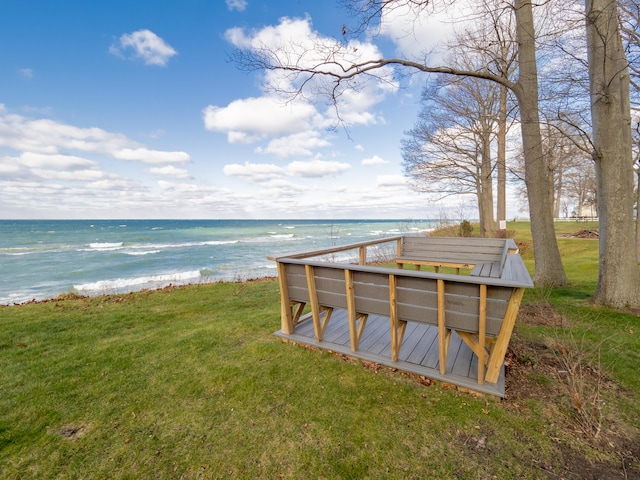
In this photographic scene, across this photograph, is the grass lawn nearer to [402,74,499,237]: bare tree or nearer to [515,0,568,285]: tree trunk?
[515,0,568,285]: tree trunk

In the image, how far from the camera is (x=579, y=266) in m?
8.29

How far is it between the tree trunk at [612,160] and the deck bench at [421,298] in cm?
254

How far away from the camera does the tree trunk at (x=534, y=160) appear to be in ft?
17.9

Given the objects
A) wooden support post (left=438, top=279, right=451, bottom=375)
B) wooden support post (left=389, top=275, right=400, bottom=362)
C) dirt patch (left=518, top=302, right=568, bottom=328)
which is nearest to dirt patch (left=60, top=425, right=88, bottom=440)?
wooden support post (left=389, top=275, right=400, bottom=362)

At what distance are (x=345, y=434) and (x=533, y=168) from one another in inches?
252

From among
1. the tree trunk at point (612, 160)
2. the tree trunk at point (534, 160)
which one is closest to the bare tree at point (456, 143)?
the tree trunk at point (534, 160)

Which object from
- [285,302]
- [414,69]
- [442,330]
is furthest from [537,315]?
[414,69]

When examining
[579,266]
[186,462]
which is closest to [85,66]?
[186,462]

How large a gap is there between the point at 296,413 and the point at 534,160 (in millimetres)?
6494

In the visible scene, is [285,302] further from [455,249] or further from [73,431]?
[455,249]

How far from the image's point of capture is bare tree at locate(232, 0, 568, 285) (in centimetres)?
504

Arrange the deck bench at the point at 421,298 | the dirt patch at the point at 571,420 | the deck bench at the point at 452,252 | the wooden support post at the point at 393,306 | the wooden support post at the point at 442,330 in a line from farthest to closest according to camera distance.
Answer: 1. the deck bench at the point at 452,252
2. the wooden support post at the point at 393,306
3. the wooden support post at the point at 442,330
4. the deck bench at the point at 421,298
5. the dirt patch at the point at 571,420

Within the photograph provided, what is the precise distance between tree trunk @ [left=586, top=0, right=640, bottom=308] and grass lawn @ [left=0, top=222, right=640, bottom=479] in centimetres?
59

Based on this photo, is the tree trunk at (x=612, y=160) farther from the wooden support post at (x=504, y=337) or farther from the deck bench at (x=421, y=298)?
the wooden support post at (x=504, y=337)
